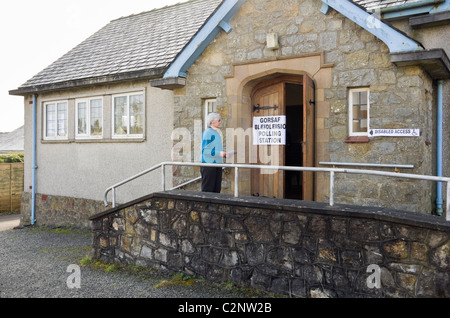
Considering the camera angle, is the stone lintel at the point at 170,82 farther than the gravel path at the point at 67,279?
Yes

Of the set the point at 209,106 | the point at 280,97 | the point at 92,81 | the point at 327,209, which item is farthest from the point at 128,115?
the point at 327,209

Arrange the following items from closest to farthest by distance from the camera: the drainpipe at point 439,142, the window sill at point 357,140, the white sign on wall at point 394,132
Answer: the white sign on wall at point 394,132 < the window sill at point 357,140 < the drainpipe at point 439,142

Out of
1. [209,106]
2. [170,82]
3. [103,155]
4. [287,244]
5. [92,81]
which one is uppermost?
[92,81]

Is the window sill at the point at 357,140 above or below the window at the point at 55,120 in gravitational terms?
below

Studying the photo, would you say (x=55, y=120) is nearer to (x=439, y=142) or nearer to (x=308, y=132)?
(x=308, y=132)

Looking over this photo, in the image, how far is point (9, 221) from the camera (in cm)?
1667

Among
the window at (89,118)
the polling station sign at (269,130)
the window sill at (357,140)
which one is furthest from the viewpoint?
the window at (89,118)

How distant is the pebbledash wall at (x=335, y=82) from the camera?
681 centimetres

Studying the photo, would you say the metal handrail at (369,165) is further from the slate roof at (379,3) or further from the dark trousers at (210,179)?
the slate roof at (379,3)

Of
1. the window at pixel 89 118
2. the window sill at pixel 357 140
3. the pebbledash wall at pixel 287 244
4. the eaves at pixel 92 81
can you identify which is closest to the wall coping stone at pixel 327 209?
the pebbledash wall at pixel 287 244

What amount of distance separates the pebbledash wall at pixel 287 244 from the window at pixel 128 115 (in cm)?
392

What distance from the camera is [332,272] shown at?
5.26 m

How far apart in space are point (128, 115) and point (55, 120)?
3358mm

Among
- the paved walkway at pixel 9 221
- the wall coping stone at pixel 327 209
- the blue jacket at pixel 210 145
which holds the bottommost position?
the paved walkway at pixel 9 221
